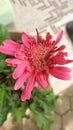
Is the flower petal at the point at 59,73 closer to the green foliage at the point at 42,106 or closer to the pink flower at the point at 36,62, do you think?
the pink flower at the point at 36,62

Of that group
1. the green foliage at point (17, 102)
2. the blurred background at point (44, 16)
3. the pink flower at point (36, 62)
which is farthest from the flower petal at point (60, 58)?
the blurred background at point (44, 16)

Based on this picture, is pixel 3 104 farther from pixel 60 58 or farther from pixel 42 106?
pixel 60 58

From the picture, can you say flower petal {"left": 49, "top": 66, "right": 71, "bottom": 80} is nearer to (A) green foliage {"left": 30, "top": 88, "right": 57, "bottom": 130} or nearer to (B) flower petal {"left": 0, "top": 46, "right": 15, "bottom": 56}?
(B) flower petal {"left": 0, "top": 46, "right": 15, "bottom": 56}

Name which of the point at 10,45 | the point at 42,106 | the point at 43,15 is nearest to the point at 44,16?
the point at 43,15

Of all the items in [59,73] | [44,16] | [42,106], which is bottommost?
[42,106]

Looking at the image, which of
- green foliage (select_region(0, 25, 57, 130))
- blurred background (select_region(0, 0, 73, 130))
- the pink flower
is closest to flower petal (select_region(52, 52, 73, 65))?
the pink flower

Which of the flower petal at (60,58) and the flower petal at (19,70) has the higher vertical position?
the flower petal at (60,58)
